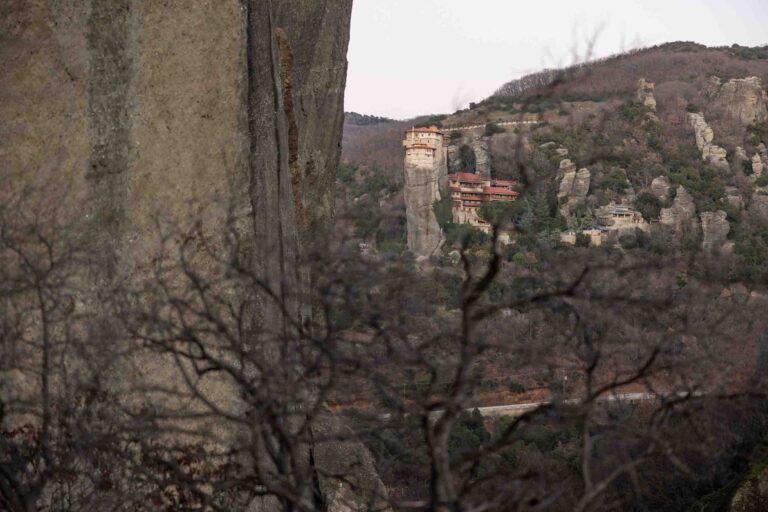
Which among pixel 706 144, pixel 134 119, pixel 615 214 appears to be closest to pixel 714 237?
pixel 134 119

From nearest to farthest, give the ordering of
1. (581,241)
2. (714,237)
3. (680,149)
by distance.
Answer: (714,237) → (581,241) → (680,149)

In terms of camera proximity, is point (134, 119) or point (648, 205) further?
point (648, 205)

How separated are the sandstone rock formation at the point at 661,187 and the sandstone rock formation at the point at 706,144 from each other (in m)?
5.42

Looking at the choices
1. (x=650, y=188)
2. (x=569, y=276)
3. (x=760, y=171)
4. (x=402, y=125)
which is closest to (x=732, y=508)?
(x=569, y=276)

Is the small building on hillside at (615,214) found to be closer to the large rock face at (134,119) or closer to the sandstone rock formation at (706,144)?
the sandstone rock formation at (706,144)

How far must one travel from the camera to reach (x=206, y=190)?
4.94 metres

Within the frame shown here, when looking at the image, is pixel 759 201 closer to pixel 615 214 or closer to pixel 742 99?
pixel 615 214

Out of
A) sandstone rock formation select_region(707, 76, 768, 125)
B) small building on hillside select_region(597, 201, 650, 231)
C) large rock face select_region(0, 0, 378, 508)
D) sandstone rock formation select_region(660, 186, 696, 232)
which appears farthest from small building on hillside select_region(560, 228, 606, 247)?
sandstone rock formation select_region(707, 76, 768, 125)

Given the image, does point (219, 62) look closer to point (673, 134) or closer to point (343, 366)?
point (343, 366)

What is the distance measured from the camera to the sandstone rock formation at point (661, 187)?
3838 cm

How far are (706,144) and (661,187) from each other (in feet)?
30.8

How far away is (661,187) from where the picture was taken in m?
39.3

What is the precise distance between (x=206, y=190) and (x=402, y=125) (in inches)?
2391

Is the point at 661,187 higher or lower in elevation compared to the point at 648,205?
higher
